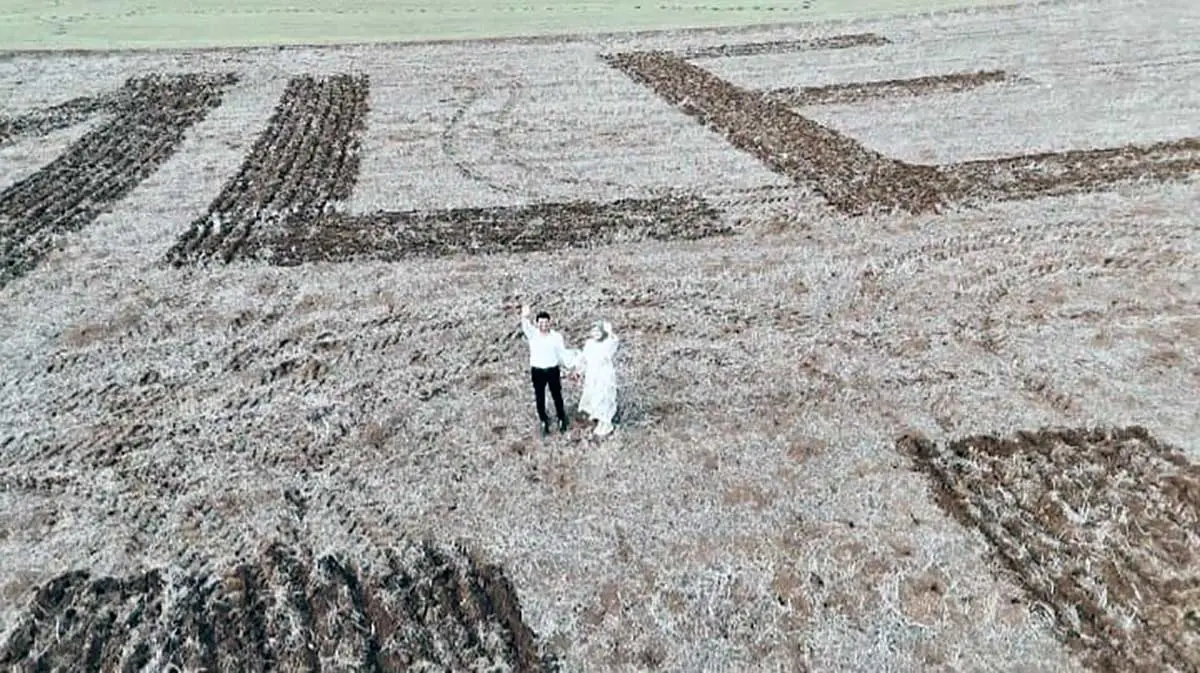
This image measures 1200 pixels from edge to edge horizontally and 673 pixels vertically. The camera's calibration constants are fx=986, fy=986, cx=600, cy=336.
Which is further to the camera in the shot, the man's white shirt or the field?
the man's white shirt

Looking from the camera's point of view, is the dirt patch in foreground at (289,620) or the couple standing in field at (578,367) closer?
the dirt patch in foreground at (289,620)

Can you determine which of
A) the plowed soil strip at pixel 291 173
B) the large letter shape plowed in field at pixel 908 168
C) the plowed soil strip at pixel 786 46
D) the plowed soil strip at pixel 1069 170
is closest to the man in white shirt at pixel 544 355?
the plowed soil strip at pixel 291 173

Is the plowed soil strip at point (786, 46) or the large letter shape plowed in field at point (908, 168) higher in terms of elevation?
the plowed soil strip at point (786, 46)

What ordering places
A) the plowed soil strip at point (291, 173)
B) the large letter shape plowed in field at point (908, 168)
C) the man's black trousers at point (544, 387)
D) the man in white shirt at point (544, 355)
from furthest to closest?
the large letter shape plowed in field at point (908, 168), the plowed soil strip at point (291, 173), the man's black trousers at point (544, 387), the man in white shirt at point (544, 355)

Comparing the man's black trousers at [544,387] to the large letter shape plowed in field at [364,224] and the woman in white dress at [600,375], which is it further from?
the large letter shape plowed in field at [364,224]

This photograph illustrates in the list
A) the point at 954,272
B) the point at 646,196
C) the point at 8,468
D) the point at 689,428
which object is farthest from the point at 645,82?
the point at 8,468

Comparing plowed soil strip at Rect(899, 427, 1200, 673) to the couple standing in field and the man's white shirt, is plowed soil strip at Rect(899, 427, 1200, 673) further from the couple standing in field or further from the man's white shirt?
the man's white shirt

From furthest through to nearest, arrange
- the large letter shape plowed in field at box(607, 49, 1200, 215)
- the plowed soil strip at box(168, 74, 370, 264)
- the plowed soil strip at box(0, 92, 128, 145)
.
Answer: the plowed soil strip at box(0, 92, 128, 145) → the large letter shape plowed in field at box(607, 49, 1200, 215) → the plowed soil strip at box(168, 74, 370, 264)

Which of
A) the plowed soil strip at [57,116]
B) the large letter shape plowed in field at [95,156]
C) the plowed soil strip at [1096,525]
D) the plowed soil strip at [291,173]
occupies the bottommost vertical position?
the plowed soil strip at [1096,525]

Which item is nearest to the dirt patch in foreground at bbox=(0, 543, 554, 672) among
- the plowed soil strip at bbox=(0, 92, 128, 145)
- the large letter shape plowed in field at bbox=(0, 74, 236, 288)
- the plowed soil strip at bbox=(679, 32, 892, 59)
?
the large letter shape plowed in field at bbox=(0, 74, 236, 288)
